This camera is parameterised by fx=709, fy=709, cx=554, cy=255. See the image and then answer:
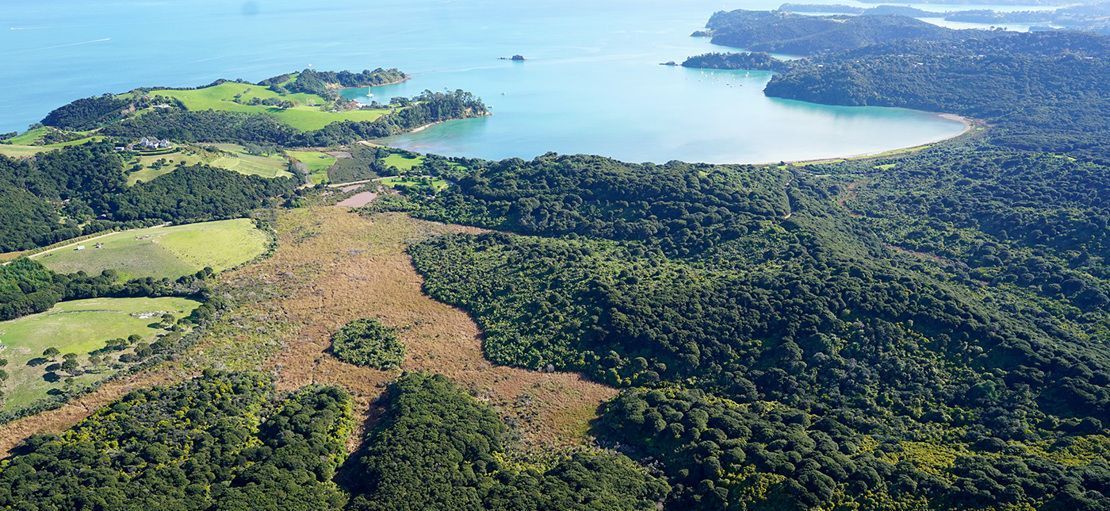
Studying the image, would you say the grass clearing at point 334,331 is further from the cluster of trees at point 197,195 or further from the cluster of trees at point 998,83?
the cluster of trees at point 998,83

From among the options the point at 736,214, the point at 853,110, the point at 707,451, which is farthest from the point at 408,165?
the point at 853,110

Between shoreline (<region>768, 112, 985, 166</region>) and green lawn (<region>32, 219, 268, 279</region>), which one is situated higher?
shoreline (<region>768, 112, 985, 166</region>)

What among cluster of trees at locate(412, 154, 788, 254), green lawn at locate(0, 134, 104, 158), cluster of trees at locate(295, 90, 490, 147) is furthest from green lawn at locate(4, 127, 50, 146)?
cluster of trees at locate(412, 154, 788, 254)

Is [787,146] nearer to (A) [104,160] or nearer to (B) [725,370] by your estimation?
(B) [725,370]

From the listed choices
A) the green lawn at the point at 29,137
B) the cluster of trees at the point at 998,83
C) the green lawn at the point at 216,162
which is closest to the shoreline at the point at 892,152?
the cluster of trees at the point at 998,83

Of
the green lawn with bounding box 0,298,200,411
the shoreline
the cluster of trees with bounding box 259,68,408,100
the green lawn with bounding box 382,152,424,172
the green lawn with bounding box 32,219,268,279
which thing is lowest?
the green lawn with bounding box 0,298,200,411

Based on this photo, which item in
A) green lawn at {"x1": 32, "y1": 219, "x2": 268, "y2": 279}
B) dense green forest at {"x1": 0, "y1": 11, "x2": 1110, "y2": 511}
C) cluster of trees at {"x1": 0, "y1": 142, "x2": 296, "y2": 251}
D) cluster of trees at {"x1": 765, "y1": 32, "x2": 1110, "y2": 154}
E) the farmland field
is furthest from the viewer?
cluster of trees at {"x1": 765, "y1": 32, "x2": 1110, "y2": 154}

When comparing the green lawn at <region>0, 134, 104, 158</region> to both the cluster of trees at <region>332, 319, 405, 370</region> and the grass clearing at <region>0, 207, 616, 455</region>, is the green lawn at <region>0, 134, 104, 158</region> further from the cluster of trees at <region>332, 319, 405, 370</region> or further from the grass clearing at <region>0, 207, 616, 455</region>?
the cluster of trees at <region>332, 319, 405, 370</region>

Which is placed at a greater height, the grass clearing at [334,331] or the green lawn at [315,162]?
the green lawn at [315,162]
